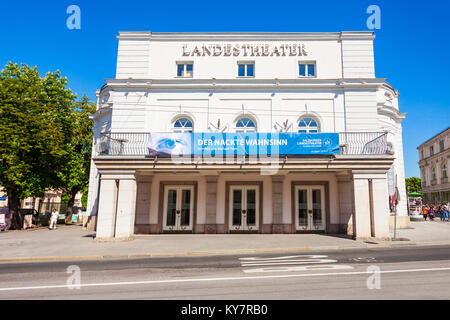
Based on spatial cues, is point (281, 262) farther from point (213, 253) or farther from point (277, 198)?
point (277, 198)

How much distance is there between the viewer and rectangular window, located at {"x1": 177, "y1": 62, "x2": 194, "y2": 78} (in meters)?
17.9

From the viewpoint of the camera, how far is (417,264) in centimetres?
795

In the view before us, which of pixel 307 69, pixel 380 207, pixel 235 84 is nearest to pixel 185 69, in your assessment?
pixel 235 84

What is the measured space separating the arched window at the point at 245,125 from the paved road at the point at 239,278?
8.78m

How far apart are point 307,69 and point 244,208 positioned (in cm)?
989

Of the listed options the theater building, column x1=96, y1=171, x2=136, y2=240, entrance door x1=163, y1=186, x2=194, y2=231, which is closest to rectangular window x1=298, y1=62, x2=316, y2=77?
the theater building

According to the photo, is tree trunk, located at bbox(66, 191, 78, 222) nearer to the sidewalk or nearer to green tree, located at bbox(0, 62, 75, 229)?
green tree, located at bbox(0, 62, 75, 229)

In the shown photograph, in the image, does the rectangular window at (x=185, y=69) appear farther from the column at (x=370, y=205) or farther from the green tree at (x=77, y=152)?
the green tree at (x=77, y=152)

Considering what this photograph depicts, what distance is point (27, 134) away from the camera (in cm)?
2031

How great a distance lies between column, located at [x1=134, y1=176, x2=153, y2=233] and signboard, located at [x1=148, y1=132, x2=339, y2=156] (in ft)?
10.1

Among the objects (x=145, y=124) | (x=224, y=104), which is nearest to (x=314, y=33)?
(x=224, y=104)

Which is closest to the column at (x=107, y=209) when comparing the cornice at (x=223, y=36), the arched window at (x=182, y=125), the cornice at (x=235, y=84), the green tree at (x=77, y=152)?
the arched window at (x=182, y=125)
